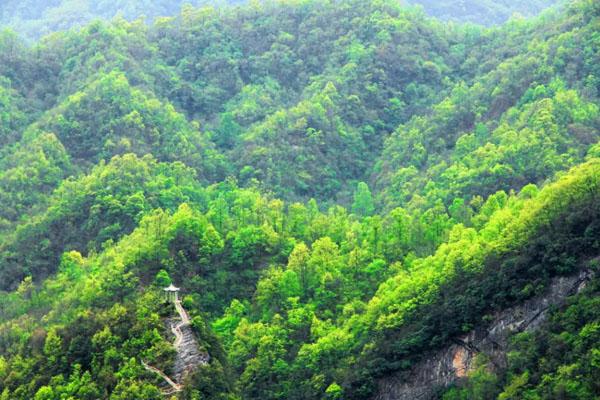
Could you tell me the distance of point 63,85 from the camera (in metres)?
126

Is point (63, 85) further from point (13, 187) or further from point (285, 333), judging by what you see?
point (285, 333)

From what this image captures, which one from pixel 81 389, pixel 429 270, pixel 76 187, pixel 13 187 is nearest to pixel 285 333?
pixel 429 270

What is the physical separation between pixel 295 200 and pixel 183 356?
40054 mm

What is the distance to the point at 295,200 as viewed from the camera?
364ft

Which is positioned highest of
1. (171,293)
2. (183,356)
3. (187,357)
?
(171,293)

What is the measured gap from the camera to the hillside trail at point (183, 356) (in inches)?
2793

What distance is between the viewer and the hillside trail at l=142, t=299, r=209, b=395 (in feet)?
233

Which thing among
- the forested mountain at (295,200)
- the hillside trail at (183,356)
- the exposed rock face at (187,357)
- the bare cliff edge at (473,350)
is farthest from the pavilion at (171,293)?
the bare cliff edge at (473,350)

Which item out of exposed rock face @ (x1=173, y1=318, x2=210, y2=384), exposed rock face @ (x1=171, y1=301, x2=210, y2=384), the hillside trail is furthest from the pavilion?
exposed rock face @ (x1=173, y1=318, x2=210, y2=384)

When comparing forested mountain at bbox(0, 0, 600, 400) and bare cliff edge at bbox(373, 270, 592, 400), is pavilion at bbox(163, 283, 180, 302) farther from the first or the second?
bare cliff edge at bbox(373, 270, 592, 400)

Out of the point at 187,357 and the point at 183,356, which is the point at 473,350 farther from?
the point at 183,356

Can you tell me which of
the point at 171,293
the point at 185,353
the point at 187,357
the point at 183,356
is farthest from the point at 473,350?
→ the point at 171,293

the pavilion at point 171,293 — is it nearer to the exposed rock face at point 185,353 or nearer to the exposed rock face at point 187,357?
the exposed rock face at point 185,353

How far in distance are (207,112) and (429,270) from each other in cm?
5580
